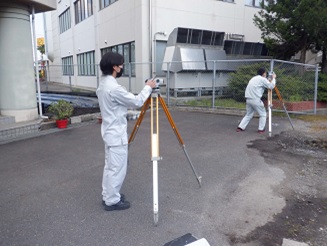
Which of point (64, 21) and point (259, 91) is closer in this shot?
point (259, 91)

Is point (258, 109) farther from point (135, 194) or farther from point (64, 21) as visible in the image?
point (64, 21)

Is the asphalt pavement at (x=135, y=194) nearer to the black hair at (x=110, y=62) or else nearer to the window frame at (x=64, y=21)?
the black hair at (x=110, y=62)

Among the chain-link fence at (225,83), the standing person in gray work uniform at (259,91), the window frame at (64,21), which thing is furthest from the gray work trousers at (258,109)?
the window frame at (64,21)

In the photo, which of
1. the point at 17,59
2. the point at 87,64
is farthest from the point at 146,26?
the point at 87,64

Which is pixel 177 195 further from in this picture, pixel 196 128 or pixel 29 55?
pixel 29 55

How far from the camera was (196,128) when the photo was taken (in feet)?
26.2

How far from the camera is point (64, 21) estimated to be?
87.2 feet

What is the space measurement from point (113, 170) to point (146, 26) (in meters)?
10.6

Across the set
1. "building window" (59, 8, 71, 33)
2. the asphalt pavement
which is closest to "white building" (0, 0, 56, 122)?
the asphalt pavement

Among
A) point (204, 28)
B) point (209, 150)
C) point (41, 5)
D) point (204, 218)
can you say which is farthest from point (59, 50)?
point (204, 218)

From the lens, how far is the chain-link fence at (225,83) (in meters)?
10.0

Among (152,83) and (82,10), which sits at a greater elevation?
(82,10)

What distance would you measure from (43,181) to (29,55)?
469 cm

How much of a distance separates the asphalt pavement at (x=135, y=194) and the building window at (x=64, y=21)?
21.4 m
